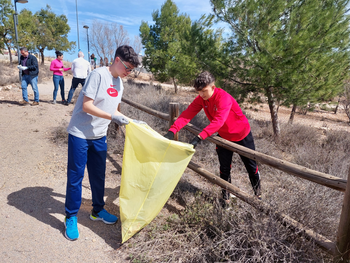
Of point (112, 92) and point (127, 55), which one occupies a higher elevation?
point (127, 55)

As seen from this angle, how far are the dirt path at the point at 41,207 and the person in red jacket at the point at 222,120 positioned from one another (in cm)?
131

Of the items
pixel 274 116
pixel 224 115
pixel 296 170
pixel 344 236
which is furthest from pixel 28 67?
pixel 344 236

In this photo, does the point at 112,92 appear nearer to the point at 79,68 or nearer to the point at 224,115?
the point at 224,115

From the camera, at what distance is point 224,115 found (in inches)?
91.9

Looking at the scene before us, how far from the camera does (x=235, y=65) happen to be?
226 inches

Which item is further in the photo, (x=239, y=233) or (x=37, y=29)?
(x=37, y=29)

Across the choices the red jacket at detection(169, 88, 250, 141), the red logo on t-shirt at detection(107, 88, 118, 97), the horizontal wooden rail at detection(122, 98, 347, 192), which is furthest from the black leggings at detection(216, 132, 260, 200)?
the red logo on t-shirt at detection(107, 88, 118, 97)

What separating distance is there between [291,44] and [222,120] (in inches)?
131

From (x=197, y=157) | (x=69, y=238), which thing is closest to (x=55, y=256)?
(x=69, y=238)

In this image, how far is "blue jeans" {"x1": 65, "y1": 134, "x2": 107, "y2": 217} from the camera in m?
2.19

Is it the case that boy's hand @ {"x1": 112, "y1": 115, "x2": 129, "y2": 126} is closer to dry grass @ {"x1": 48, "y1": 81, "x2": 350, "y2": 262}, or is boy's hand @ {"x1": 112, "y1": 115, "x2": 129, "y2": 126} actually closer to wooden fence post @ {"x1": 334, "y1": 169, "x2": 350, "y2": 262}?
dry grass @ {"x1": 48, "y1": 81, "x2": 350, "y2": 262}

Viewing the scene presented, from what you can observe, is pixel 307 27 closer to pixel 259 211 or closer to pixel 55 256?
pixel 259 211

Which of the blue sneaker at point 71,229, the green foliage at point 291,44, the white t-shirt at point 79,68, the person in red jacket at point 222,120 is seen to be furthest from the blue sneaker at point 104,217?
the white t-shirt at point 79,68

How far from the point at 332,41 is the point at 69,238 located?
558 cm
